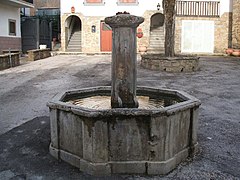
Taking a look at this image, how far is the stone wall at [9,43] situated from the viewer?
61.6ft

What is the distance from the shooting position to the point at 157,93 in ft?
18.1

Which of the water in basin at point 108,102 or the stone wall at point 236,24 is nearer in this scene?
the water in basin at point 108,102

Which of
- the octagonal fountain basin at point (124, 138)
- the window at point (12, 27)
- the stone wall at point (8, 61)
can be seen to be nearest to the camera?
the octagonal fountain basin at point (124, 138)

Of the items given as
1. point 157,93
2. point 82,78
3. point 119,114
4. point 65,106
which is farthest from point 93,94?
point 82,78

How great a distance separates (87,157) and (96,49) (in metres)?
19.8

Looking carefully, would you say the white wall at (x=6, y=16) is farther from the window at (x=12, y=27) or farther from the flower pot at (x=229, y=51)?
the flower pot at (x=229, y=51)

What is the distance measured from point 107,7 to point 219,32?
28.5 feet

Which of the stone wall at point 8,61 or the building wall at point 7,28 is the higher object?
the building wall at point 7,28

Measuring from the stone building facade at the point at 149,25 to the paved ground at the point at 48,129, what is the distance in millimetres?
11177

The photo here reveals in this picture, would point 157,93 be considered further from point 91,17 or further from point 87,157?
point 91,17

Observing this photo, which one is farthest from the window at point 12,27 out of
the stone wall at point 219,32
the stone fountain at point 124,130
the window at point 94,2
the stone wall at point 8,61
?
the stone fountain at point 124,130

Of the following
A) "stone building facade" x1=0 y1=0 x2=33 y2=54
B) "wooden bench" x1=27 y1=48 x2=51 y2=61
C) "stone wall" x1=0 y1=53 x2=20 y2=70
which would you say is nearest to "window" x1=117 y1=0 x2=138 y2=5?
"stone building facade" x1=0 y1=0 x2=33 y2=54

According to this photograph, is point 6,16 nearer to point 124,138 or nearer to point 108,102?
point 108,102

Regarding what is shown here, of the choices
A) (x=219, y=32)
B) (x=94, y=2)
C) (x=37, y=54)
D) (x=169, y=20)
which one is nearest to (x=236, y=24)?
(x=219, y=32)
